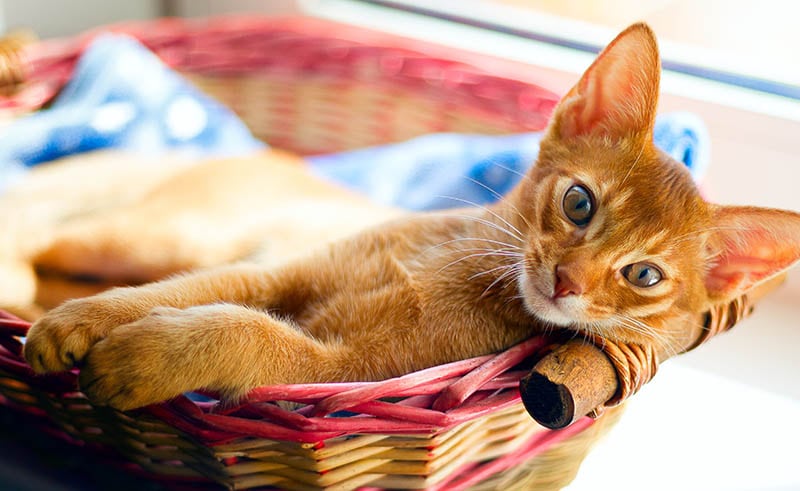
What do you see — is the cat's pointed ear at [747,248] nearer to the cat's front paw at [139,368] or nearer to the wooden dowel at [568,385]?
the wooden dowel at [568,385]

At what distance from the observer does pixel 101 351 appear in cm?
93

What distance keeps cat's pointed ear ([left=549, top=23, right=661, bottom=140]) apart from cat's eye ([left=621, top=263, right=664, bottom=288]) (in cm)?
19

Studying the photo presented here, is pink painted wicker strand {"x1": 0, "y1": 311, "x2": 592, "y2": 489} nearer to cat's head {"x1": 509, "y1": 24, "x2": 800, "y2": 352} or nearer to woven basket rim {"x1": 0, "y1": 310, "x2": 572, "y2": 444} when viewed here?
woven basket rim {"x1": 0, "y1": 310, "x2": 572, "y2": 444}

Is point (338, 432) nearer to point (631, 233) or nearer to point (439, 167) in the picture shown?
point (631, 233)

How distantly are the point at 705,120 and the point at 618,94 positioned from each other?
0.82m

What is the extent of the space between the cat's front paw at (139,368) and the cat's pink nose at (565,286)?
448 millimetres

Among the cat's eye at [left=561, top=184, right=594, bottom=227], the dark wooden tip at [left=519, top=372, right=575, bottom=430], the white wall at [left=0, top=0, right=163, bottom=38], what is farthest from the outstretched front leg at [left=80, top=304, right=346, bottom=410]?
the white wall at [left=0, top=0, right=163, bottom=38]

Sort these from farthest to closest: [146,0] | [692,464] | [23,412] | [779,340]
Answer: [146,0]
[779,340]
[692,464]
[23,412]

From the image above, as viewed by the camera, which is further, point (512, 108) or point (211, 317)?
point (512, 108)

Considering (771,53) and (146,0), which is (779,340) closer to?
(771,53)

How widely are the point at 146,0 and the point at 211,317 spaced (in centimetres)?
206

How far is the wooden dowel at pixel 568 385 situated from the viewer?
2.98ft

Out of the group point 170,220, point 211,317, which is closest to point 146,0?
point 170,220

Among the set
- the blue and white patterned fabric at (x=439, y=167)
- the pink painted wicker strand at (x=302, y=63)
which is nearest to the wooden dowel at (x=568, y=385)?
the blue and white patterned fabric at (x=439, y=167)
